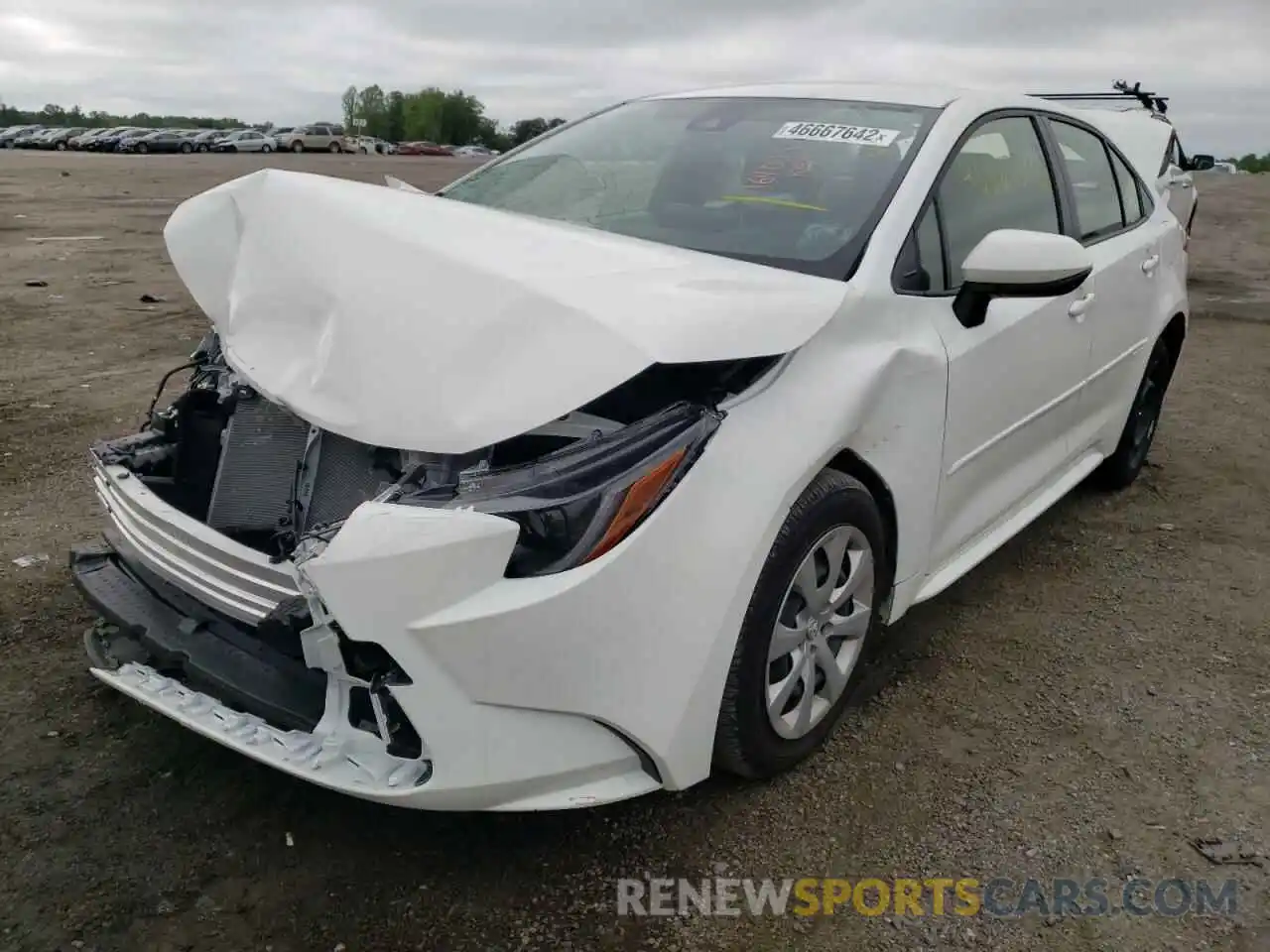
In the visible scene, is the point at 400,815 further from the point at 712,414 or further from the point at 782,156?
the point at 782,156

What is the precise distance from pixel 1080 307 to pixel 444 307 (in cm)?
223

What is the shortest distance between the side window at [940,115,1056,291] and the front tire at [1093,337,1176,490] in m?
1.25

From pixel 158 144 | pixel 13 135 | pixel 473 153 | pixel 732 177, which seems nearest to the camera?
pixel 732 177

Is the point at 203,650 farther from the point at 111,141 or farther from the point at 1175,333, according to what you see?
the point at 111,141

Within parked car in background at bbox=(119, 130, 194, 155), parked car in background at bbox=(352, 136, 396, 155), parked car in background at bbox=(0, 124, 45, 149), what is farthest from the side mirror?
parked car in background at bbox=(0, 124, 45, 149)

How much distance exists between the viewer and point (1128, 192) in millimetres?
4227

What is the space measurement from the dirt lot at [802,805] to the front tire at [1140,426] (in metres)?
0.43

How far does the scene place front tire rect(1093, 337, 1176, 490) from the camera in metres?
4.46

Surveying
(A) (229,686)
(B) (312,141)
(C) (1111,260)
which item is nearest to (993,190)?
(C) (1111,260)

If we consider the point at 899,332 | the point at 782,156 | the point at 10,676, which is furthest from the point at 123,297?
the point at 899,332

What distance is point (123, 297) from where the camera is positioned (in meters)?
8.49

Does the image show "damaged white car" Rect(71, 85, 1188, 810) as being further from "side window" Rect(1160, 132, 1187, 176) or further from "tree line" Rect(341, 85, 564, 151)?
"tree line" Rect(341, 85, 564, 151)

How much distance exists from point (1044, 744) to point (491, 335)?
1.81m
